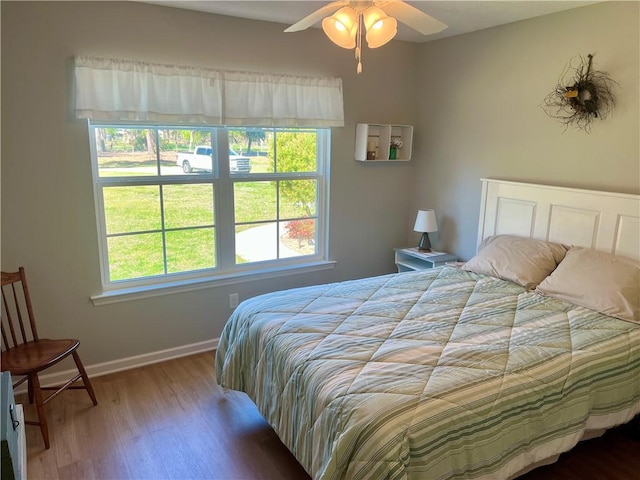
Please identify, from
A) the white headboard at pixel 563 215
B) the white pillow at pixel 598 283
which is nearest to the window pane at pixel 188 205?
the white headboard at pixel 563 215

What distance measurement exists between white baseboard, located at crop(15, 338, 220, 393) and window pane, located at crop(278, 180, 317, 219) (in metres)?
1.17

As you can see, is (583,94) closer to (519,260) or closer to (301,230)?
(519,260)

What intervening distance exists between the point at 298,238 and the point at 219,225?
71 cm

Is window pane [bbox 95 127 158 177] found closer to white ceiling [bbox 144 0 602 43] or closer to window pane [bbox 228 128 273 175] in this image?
window pane [bbox 228 128 273 175]

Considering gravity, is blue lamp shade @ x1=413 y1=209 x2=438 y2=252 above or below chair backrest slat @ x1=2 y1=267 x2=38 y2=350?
above

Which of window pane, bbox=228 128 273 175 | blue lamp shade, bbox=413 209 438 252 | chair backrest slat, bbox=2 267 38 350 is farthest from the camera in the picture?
blue lamp shade, bbox=413 209 438 252

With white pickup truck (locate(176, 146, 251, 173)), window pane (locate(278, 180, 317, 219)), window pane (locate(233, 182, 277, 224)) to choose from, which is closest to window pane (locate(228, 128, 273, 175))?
white pickup truck (locate(176, 146, 251, 173))

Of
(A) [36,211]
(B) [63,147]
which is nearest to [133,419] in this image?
(A) [36,211]

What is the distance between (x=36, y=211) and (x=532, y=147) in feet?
10.7

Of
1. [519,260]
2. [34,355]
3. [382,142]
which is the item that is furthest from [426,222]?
[34,355]

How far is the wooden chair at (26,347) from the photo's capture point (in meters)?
2.29

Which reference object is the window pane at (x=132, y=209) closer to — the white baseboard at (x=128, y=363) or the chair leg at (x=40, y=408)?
the white baseboard at (x=128, y=363)

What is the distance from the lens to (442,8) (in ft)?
9.27

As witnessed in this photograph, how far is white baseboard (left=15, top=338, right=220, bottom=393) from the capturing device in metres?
2.88
